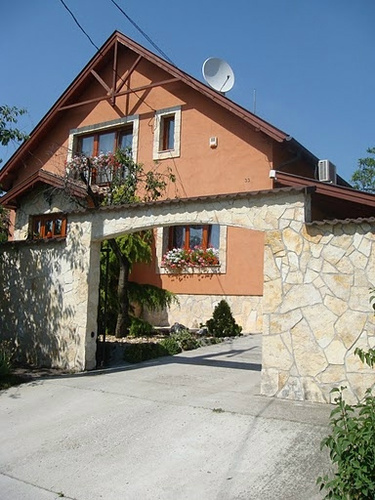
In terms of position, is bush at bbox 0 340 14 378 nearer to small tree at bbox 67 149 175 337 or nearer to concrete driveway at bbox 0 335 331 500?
concrete driveway at bbox 0 335 331 500

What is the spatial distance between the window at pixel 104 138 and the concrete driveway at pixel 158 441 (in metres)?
9.23

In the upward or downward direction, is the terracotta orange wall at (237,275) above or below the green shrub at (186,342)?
above

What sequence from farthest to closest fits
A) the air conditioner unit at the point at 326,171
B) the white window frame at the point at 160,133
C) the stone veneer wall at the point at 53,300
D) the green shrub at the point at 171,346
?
the white window frame at the point at 160,133 < the air conditioner unit at the point at 326,171 < the green shrub at the point at 171,346 < the stone veneer wall at the point at 53,300

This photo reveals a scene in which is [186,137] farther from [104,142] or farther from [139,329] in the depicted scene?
[139,329]

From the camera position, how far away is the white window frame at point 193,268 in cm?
1316

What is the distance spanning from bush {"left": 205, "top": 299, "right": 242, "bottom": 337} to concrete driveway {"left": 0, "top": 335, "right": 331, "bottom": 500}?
4.36 metres

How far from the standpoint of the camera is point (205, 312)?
43.8ft

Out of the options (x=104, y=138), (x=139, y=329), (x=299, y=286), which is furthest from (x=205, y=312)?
(x=299, y=286)

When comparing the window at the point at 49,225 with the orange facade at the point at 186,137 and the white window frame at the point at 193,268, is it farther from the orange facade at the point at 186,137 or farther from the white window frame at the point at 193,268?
the white window frame at the point at 193,268

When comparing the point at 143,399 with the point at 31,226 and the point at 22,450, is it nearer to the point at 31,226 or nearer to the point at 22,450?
the point at 22,450

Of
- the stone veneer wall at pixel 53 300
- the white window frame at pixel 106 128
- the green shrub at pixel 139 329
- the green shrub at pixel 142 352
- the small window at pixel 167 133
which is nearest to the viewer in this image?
the stone veneer wall at pixel 53 300

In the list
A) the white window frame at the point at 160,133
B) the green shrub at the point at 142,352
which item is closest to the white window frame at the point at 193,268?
the white window frame at the point at 160,133

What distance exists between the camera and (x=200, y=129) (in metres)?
14.0

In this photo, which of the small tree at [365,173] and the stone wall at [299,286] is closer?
the stone wall at [299,286]
